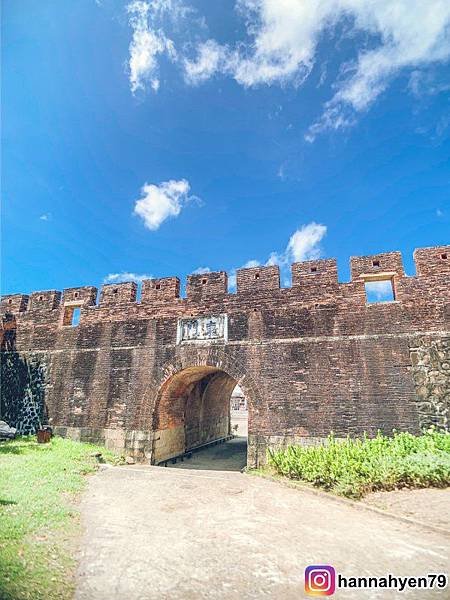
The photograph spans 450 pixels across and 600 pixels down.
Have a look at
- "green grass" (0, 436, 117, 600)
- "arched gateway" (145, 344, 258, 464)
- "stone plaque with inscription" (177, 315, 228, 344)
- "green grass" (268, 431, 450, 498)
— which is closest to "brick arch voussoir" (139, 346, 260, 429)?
"arched gateway" (145, 344, 258, 464)

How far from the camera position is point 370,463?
6684 millimetres

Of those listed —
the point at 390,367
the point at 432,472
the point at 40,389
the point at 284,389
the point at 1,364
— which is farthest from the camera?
the point at 1,364

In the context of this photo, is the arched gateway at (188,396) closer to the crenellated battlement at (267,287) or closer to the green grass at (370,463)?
the crenellated battlement at (267,287)

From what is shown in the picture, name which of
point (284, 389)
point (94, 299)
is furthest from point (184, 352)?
point (94, 299)

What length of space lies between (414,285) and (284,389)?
445cm

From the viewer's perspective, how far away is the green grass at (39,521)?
124 inches

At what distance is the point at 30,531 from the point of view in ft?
14.0

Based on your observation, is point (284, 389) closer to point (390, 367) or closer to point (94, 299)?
point (390, 367)

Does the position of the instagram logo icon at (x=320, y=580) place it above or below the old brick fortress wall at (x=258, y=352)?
below

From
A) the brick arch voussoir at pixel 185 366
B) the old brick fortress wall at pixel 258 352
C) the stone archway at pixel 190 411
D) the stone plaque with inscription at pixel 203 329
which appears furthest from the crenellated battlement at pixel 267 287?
the stone archway at pixel 190 411

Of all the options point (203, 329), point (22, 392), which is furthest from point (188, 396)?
point (22, 392)

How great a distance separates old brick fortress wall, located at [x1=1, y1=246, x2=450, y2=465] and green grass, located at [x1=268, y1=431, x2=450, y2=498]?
526 mm

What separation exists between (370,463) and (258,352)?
3987 mm

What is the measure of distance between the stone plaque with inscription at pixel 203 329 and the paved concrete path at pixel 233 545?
4.42 metres
